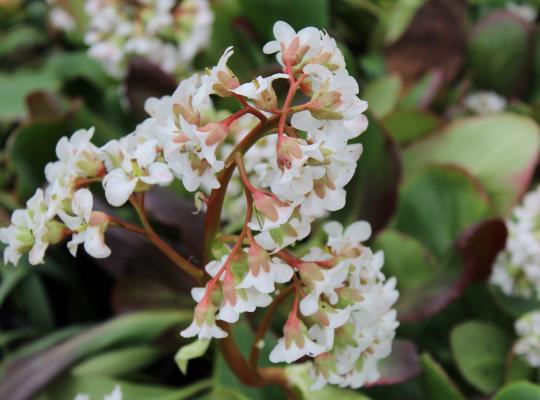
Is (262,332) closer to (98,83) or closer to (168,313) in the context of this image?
(168,313)

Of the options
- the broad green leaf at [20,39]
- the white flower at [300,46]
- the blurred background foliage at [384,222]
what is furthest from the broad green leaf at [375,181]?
the broad green leaf at [20,39]

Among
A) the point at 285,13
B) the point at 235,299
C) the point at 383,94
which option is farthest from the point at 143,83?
the point at 235,299

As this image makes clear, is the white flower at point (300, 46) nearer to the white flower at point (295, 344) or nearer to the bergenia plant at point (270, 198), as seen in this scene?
the bergenia plant at point (270, 198)

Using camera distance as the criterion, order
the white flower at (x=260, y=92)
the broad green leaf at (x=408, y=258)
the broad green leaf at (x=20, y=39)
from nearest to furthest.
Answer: the white flower at (x=260, y=92), the broad green leaf at (x=408, y=258), the broad green leaf at (x=20, y=39)

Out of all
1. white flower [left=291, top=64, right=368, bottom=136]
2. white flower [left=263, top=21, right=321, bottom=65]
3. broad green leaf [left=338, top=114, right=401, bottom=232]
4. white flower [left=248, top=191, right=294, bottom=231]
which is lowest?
broad green leaf [left=338, top=114, right=401, bottom=232]

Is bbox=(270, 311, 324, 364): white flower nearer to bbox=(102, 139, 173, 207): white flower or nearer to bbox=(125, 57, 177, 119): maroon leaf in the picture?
bbox=(102, 139, 173, 207): white flower

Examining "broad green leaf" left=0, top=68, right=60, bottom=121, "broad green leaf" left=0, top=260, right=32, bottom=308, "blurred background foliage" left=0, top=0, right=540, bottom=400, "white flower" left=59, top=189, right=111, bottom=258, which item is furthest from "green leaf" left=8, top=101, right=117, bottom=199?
"white flower" left=59, top=189, right=111, bottom=258

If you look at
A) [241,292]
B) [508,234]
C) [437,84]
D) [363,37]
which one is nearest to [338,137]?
[241,292]

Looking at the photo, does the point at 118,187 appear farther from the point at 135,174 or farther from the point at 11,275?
the point at 11,275
